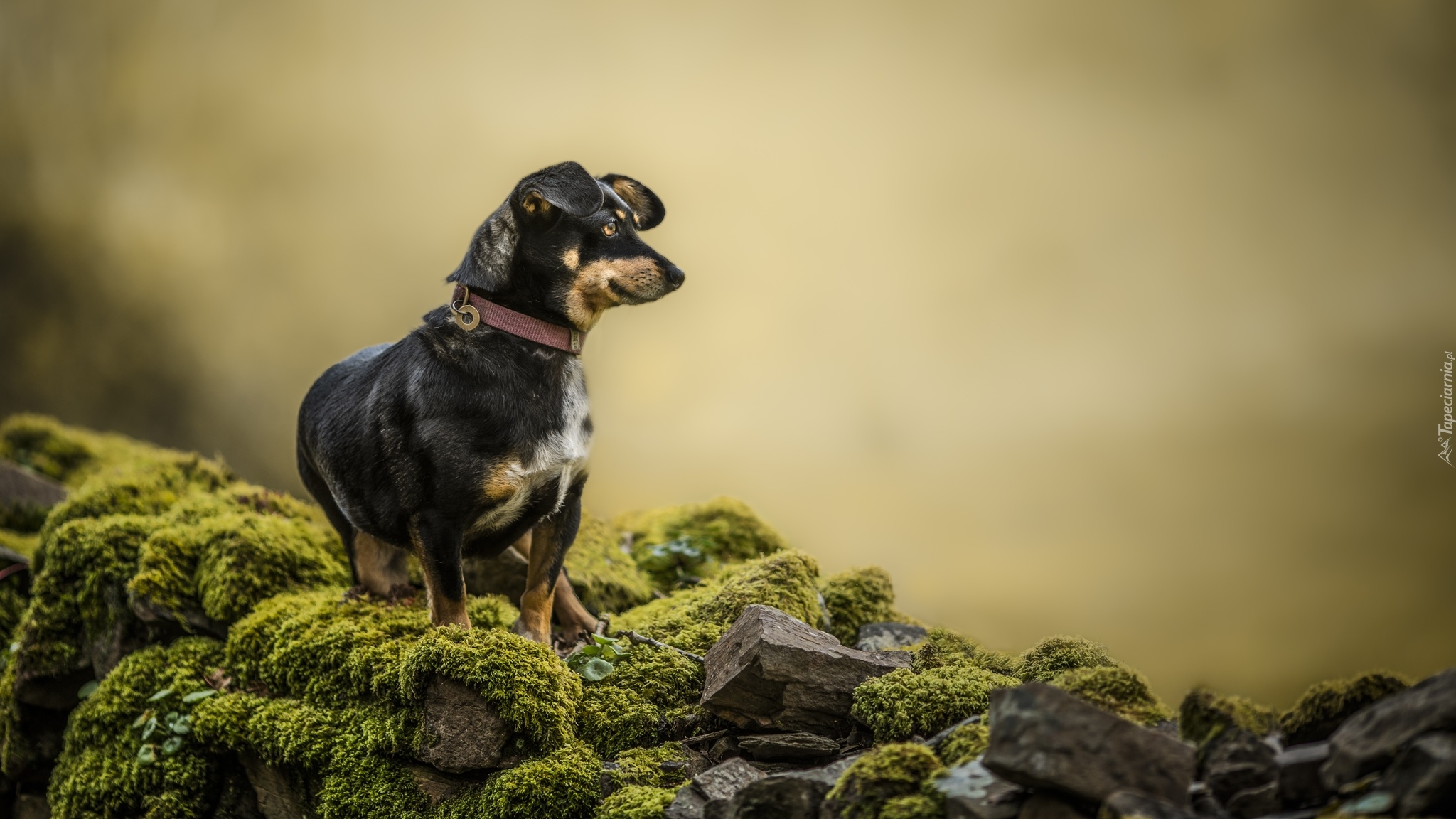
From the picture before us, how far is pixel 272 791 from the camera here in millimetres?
5047

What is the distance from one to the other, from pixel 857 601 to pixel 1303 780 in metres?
3.18

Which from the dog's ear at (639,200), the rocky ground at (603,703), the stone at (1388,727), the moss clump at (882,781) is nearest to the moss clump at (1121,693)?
the rocky ground at (603,703)

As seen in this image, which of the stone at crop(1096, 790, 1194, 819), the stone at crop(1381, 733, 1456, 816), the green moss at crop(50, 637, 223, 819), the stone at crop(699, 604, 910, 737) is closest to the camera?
the stone at crop(1381, 733, 1456, 816)

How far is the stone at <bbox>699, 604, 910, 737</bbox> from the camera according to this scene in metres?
4.19

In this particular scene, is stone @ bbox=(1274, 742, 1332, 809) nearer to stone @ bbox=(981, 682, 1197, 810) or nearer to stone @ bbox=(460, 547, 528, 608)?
stone @ bbox=(981, 682, 1197, 810)

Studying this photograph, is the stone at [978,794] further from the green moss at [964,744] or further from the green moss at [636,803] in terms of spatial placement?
the green moss at [636,803]

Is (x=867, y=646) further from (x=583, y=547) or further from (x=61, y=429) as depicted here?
(x=61, y=429)

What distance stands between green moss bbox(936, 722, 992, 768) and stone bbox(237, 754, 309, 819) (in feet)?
10.2

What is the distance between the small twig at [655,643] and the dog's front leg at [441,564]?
2.70 ft

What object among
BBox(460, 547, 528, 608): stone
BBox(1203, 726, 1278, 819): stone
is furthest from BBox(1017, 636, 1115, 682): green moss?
BBox(460, 547, 528, 608): stone

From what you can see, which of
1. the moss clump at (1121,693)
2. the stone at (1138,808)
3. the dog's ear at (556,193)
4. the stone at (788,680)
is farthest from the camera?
the dog's ear at (556,193)

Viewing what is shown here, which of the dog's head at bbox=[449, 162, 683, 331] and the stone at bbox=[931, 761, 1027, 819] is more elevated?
the dog's head at bbox=[449, 162, 683, 331]

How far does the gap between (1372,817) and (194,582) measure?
5869mm

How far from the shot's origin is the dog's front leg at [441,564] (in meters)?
4.75
